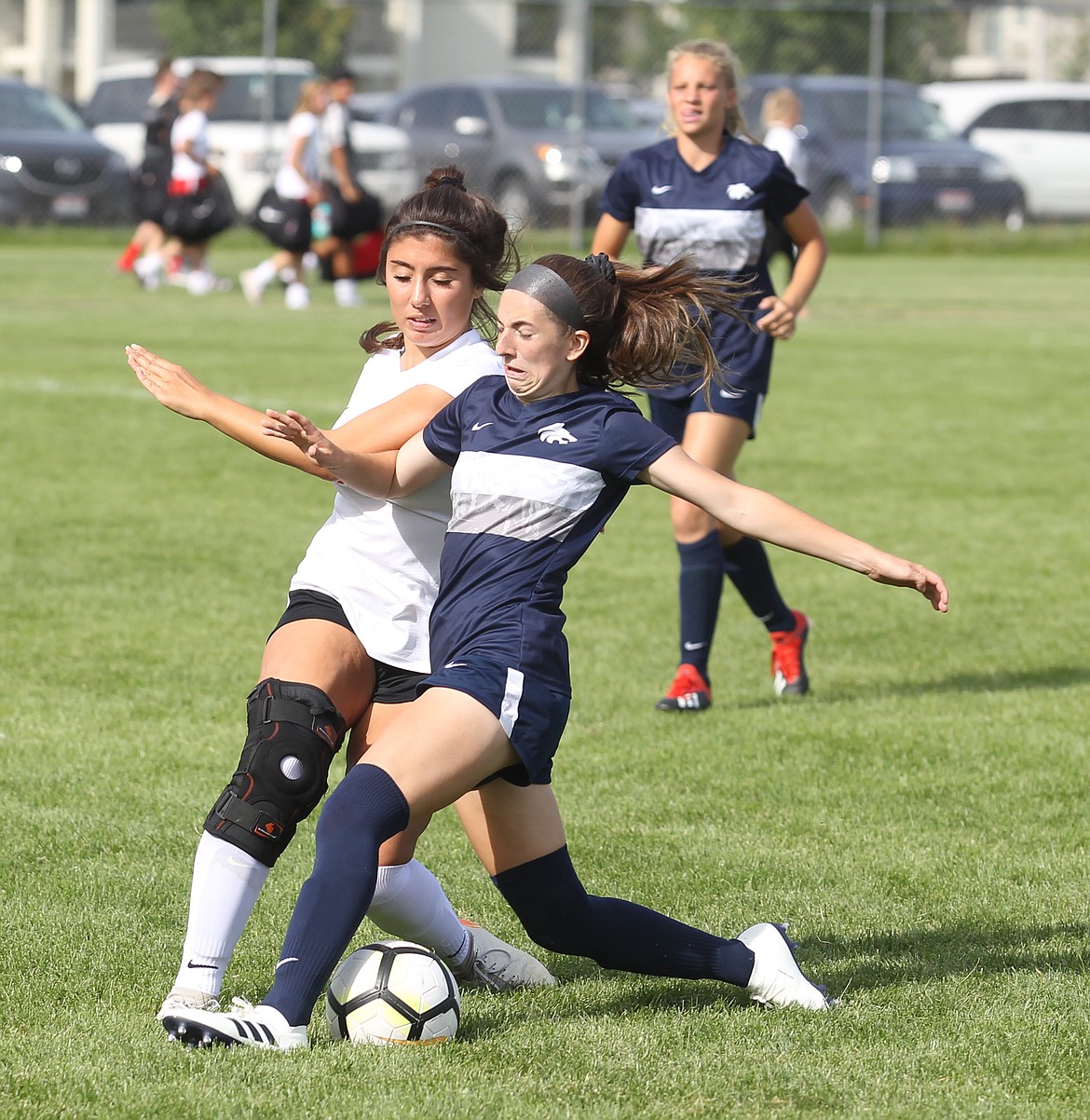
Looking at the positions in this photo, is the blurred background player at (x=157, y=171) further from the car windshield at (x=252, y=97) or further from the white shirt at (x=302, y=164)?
the car windshield at (x=252, y=97)

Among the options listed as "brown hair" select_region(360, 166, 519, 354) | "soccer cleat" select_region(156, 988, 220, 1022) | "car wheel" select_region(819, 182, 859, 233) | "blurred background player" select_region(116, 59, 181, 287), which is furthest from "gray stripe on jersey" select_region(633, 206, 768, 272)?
"car wheel" select_region(819, 182, 859, 233)

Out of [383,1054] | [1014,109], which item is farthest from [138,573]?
[1014,109]

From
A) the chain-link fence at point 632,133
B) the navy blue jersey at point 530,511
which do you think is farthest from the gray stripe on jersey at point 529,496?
the chain-link fence at point 632,133

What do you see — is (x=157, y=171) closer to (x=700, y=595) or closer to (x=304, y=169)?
(x=304, y=169)

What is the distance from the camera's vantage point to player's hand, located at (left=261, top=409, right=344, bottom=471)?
11.9 feet

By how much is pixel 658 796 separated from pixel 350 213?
13.5 meters

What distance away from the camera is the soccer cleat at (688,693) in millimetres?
6406

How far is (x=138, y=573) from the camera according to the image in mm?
8234

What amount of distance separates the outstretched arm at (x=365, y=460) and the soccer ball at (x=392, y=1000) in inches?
36.4

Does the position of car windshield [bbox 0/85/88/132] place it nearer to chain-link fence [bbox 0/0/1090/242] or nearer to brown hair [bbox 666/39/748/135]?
chain-link fence [bbox 0/0/1090/242]

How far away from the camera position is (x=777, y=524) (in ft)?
11.8

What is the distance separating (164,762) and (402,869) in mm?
1908

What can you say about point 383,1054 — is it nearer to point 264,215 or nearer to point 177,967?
point 177,967

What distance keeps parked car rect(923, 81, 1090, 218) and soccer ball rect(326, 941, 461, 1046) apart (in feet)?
82.9
